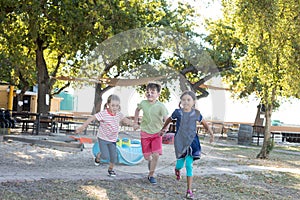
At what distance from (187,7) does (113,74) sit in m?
15.9

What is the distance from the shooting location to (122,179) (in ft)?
22.7

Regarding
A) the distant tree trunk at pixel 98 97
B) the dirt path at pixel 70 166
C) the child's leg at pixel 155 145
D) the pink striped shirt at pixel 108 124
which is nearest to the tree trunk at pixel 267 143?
the dirt path at pixel 70 166

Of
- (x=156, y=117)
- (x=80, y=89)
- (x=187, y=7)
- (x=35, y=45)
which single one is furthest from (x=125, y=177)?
(x=187, y=7)

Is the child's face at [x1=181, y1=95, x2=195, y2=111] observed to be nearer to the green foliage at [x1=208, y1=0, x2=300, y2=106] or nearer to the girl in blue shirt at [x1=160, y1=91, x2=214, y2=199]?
the girl in blue shirt at [x1=160, y1=91, x2=214, y2=199]

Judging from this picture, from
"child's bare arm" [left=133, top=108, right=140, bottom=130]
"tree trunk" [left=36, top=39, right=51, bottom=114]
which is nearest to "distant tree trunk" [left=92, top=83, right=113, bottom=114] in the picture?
"child's bare arm" [left=133, top=108, right=140, bottom=130]

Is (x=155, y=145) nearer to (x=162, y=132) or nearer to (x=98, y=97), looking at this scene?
(x=162, y=132)

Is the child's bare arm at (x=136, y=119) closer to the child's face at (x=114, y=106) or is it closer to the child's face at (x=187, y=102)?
the child's face at (x=114, y=106)

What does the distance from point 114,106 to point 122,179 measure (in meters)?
1.10

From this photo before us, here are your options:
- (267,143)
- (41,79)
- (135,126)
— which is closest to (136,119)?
(135,126)

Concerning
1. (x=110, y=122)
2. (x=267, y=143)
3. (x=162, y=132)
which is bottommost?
(x=267, y=143)

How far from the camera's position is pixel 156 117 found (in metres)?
6.54

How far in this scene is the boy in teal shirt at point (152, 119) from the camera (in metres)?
6.50

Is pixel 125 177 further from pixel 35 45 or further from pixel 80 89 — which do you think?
pixel 35 45

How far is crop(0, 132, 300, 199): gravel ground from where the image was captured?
5785mm
